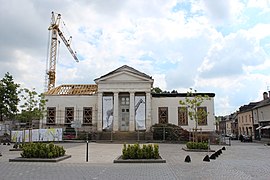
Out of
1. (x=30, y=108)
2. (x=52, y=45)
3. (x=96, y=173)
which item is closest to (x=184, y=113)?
(x=30, y=108)

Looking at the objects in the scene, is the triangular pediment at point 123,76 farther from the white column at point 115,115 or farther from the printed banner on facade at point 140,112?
the printed banner on facade at point 140,112

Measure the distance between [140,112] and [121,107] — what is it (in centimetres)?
394

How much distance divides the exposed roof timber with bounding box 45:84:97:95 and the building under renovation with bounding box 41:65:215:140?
0.56 meters

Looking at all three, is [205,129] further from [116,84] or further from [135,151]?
[135,151]

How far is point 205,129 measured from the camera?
43.0 metres

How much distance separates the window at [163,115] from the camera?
4397 centimetres

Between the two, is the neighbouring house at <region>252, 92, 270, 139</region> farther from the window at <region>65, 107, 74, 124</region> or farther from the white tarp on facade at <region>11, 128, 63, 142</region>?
the white tarp on facade at <region>11, 128, 63, 142</region>

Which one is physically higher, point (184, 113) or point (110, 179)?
point (184, 113)

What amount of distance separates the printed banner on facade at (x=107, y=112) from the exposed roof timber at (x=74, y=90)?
4.70m

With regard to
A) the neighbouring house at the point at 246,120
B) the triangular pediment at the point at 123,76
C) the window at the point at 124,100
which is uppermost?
the triangular pediment at the point at 123,76

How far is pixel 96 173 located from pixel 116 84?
3125 centimetres

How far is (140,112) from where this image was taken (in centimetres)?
4212

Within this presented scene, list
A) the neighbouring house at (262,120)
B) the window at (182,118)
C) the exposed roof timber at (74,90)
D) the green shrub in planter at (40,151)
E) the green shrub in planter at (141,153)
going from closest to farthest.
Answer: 1. the green shrub in planter at (141,153)
2. the green shrub in planter at (40,151)
3. the window at (182,118)
4. the exposed roof timber at (74,90)
5. the neighbouring house at (262,120)

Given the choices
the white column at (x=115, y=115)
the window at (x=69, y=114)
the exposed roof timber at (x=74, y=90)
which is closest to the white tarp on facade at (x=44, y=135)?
the window at (x=69, y=114)
